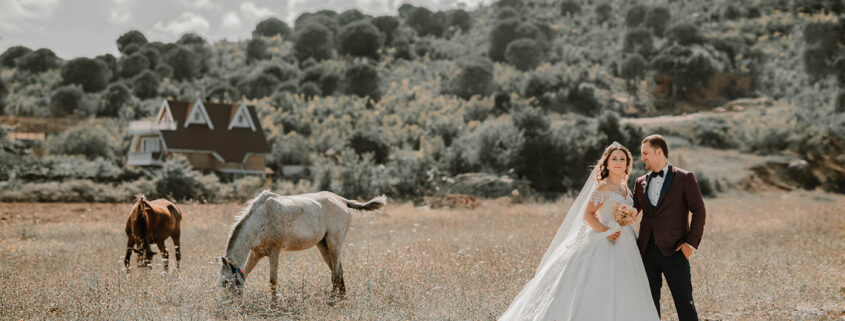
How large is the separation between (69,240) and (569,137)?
28946 mm

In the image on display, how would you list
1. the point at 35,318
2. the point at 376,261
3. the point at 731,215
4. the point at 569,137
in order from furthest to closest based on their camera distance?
the point at 569,137, the point at 731,215, the point at 376,261, the point at 35,318


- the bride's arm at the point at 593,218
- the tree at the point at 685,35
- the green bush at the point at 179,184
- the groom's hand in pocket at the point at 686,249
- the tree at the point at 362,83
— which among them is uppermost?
the tree at the point at 685,35

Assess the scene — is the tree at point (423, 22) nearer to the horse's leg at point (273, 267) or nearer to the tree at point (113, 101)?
the tree at point (113, 101)

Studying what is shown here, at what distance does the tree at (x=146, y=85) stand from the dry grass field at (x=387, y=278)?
7541cm

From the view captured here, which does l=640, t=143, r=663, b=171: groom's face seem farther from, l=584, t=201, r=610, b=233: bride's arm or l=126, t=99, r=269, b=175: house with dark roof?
l=126, t=99, r=269, b=175: house with dark roof

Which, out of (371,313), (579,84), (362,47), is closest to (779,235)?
(371,313)

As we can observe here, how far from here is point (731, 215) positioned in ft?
74.5

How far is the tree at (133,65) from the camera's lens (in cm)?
10125

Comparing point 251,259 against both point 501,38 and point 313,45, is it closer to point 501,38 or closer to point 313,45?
point 501,38

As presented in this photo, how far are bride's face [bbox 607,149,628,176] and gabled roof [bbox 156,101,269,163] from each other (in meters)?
38.6

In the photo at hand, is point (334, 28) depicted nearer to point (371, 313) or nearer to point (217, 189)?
point (217, 189)

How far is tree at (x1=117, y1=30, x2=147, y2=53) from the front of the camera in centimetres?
13412

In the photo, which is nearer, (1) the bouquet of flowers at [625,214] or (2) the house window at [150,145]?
(1) the bouquet of flowers at [625,214]

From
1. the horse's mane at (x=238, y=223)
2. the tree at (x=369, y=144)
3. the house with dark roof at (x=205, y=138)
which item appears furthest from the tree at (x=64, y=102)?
the horse's mane at (x=238, y=223)
